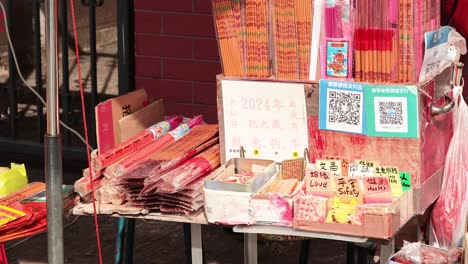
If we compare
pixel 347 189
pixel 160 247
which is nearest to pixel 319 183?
pixel 347 189

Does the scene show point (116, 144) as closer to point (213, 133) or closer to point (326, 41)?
point (213, 133)

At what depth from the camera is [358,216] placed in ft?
12.2

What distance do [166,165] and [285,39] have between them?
68 cm

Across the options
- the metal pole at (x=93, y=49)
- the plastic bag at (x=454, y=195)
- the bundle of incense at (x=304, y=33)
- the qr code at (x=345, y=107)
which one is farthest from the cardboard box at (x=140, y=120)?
the metal pole at (x=93, y=49)

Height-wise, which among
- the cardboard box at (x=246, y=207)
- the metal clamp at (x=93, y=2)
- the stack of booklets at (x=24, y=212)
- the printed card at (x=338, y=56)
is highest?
the metal clamp at (x=93, y=2)

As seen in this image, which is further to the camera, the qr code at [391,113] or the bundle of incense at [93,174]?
the bundle of incense at [93,174]

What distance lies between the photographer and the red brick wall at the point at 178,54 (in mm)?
6375

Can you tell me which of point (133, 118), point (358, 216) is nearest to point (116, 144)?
point (133, 118)

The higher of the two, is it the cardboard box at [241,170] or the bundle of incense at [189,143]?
the bundle of incense at [189,143]

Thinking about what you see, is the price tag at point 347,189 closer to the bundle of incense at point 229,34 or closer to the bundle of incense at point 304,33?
the bundle of incense at point 304,33

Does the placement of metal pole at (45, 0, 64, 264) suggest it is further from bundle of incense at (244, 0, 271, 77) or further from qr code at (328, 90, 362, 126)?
qr code at (328, 90, 362, 126)

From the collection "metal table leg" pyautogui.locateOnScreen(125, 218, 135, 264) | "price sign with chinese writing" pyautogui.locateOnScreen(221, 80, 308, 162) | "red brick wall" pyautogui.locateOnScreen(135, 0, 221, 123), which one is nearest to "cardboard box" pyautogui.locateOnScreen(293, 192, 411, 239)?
"price sign with chinese writing" pyautogui.locateOnScreen(221, 80, 308, 162)

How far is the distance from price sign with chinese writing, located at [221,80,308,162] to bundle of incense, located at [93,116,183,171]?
1.46 ft

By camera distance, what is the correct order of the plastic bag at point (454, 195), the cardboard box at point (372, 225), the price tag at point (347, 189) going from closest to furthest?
1. the cardboard box at point (372, 225)
2. the price tag at point (347, 189)
3. the plastic bag at point (454, 195)
